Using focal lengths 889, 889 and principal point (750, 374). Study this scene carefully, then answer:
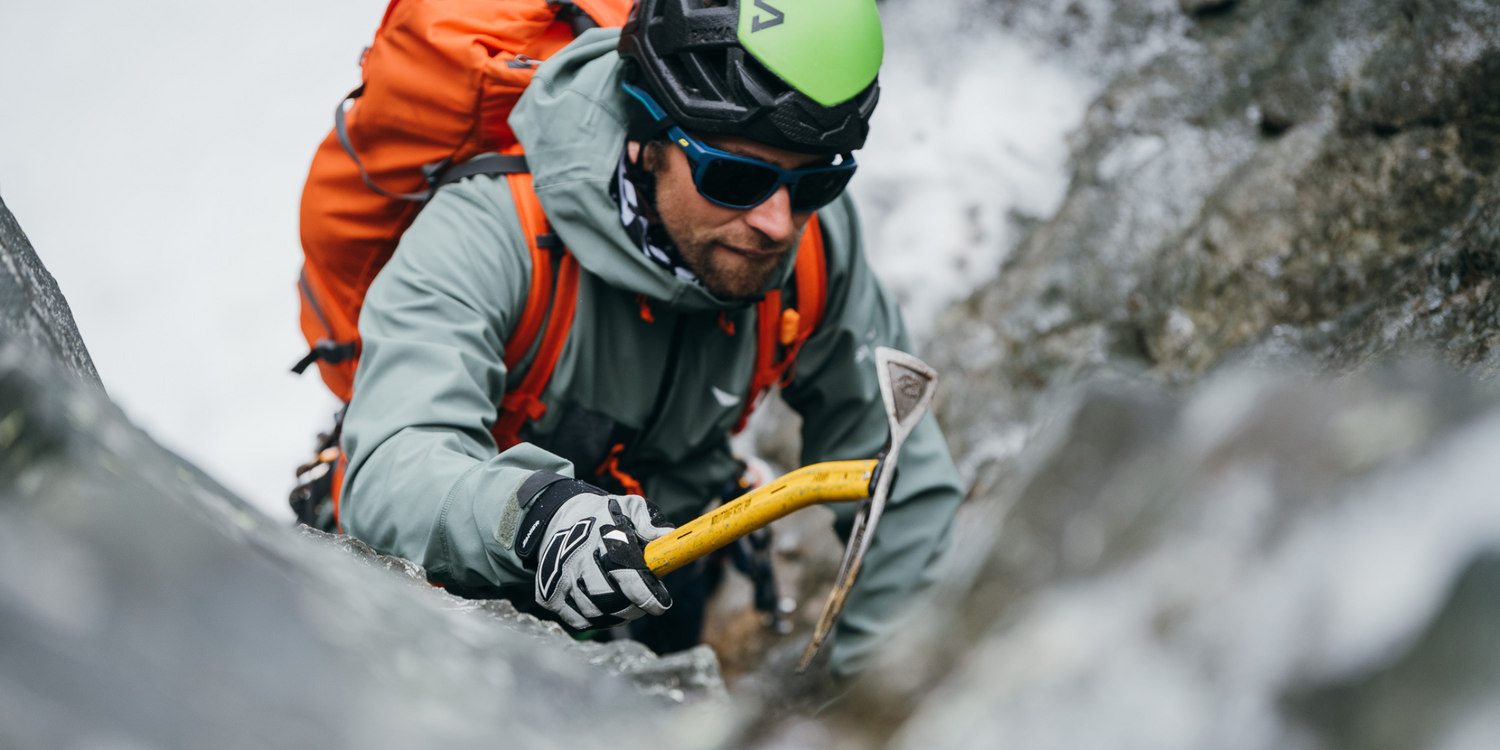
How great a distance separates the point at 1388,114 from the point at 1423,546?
441cm

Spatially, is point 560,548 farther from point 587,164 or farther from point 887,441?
point 587,164

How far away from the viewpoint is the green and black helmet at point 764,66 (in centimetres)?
274

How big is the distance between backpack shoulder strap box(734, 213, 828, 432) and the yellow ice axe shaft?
121 cm

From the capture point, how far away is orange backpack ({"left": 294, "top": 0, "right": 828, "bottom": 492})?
3000mm

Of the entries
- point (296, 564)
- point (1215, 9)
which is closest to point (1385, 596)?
point (296, 564)

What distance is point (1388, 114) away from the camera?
427 cm

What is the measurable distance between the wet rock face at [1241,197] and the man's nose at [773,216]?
4.72 feet

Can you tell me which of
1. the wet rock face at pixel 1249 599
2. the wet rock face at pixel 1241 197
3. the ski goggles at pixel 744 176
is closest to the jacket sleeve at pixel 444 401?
the ski goggles at pixel 744 176

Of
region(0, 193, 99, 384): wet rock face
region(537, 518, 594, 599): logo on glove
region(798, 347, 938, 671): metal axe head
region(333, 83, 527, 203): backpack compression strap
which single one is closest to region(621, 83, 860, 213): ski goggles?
region(333, 83, 527, 203): backpack compression strap

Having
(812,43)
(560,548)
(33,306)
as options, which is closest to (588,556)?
(560,548)

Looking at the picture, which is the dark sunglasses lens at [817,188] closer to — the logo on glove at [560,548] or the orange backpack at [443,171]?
the orange backpack at [443,171]

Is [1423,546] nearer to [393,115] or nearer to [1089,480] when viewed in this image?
[1089,480]

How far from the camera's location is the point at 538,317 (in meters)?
2.96

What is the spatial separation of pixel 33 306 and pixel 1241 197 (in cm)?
499
